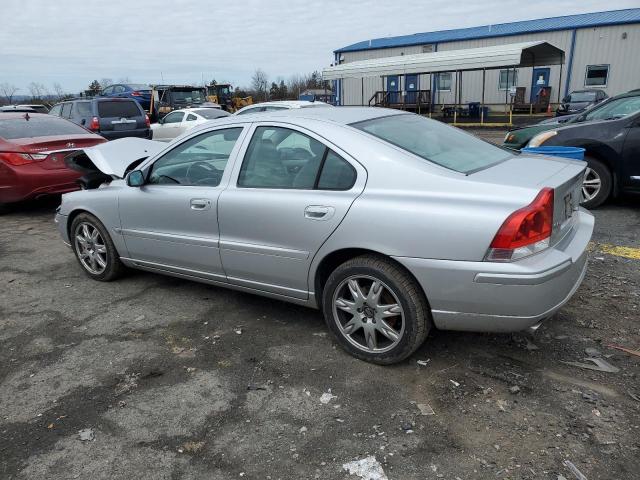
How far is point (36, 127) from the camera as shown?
26.5 feet

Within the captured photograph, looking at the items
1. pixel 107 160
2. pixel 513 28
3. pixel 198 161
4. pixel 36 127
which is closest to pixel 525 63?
pixel 513 28

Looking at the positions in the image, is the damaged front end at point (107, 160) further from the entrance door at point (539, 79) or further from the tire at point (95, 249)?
the entrance door at point (539, 79)

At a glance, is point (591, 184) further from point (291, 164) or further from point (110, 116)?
point (110, 116)

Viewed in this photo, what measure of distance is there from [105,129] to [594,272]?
1149 centimetres

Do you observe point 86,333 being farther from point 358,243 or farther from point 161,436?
point 358,243

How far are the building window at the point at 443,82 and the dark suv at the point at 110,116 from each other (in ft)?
75.0

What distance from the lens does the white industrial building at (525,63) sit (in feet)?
78.7

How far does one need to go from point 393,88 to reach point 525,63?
34.5 feet

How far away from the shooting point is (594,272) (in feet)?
14.8

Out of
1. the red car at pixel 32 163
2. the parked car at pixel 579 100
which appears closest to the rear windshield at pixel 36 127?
the red car at pixel 32 163

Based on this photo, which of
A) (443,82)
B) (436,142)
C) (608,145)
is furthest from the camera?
(443,82)

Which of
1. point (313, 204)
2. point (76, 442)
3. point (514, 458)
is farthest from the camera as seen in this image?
point (313, 204)

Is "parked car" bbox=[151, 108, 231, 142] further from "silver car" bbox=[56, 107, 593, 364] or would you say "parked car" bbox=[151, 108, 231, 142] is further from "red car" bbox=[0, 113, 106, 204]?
"silver car" bbox=[56, 107, 593, 364]

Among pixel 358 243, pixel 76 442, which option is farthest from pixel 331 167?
pixel 76 442
